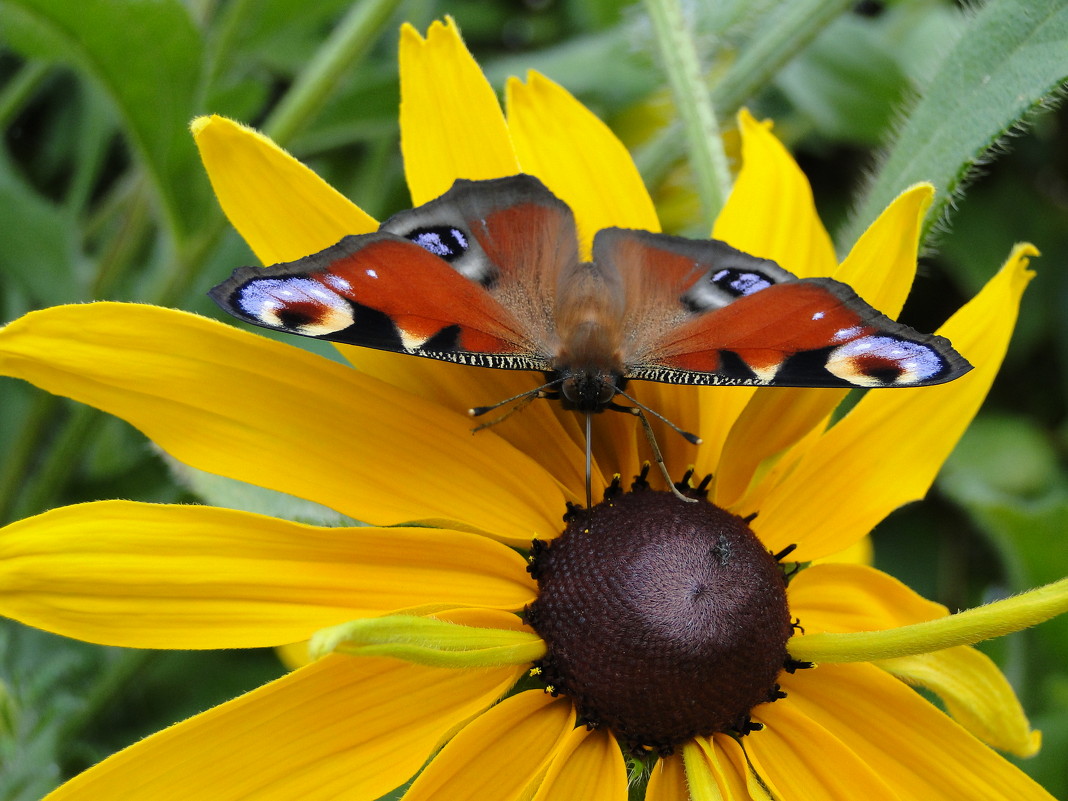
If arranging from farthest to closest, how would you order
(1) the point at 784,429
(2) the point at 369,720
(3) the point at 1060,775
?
(3) the point at 1060,775 → (1) the point at 784,429 → (2) the point at 369,720

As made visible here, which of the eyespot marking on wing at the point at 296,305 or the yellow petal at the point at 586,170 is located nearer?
the eyespot marking on wing at the point at 296,305

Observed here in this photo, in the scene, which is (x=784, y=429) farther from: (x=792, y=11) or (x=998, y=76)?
(x=792, y=11)

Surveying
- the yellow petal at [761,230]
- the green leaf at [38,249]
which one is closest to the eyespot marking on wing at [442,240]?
the yellow petal at [761,230]

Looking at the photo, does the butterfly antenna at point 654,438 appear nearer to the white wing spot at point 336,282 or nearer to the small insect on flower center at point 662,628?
the small insect on flower center at point 662,628

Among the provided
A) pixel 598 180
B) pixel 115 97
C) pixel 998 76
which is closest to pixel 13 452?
pixel 115 97

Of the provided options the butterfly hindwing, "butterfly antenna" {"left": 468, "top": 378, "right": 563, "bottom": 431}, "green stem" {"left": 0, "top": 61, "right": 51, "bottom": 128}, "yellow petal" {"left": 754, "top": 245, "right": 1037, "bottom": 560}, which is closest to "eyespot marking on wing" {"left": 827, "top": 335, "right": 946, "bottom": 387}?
the butterfly hindwing

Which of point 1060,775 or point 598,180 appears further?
point 1060,775

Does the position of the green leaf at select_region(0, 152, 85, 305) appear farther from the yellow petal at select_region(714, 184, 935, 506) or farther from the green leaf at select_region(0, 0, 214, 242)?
the yellow petal at select_region(714, 184, 935, 506)

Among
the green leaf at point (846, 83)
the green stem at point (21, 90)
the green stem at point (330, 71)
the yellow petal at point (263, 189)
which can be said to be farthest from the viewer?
the green leaf at point (846, 83)
